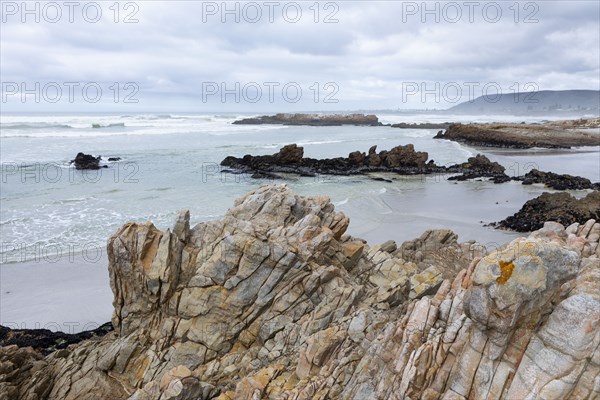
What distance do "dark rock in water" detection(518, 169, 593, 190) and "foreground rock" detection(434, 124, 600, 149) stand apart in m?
29.9

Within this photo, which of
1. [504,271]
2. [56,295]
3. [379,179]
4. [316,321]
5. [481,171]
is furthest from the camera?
[481,171]

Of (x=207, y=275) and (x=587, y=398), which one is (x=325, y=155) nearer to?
(x=207, y=275)

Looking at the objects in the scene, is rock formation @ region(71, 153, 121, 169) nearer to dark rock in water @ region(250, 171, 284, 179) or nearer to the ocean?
the ocean

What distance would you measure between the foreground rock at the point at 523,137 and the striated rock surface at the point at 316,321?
202ft

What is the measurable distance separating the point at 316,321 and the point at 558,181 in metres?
32.7

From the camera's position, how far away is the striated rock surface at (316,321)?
223 inches

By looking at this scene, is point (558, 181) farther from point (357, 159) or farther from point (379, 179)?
point (357, 159)

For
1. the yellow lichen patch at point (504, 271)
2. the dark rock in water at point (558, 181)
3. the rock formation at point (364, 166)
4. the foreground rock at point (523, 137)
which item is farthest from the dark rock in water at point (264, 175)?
the foreground rock at point (523, 137)

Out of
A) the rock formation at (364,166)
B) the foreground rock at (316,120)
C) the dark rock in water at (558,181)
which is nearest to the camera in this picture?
the dark rock in water at (558,181)

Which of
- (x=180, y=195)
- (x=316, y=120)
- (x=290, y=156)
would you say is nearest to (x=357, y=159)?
(x=290, y=156)

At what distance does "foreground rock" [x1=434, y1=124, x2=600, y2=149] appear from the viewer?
6438cm

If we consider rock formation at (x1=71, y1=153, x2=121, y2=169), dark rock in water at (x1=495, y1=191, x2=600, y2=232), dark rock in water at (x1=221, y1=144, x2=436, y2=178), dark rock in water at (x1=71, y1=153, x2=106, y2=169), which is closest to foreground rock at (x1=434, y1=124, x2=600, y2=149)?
dark rock in water at (x1=221, y1=144, x2=436, y2=178)

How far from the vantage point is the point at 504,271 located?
5750mm

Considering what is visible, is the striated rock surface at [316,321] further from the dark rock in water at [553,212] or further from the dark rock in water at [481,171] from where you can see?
the dark rock in water at [481,171]
